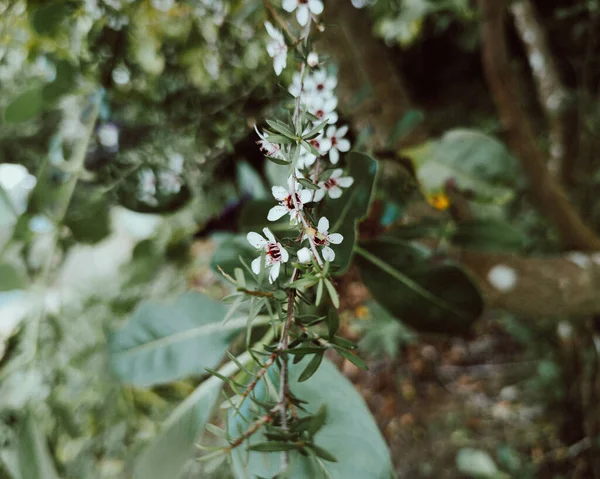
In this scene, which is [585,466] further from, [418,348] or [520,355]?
[418,348]

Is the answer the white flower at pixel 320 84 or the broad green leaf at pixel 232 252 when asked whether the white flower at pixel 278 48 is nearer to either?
the white flower at pixel 320 84

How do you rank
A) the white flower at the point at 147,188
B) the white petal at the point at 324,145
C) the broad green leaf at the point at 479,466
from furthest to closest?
the broad green leaf at the point at 479,466 < the white flower at the point at 147,188 < the white petal at the point at 324,145

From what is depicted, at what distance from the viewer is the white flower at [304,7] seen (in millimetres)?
294

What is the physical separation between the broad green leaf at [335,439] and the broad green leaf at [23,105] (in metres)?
0.43

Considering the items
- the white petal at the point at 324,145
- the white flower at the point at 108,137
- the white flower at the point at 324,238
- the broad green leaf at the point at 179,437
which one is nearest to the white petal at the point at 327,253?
the white flower at the point at 324,238

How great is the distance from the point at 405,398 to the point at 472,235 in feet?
3.61

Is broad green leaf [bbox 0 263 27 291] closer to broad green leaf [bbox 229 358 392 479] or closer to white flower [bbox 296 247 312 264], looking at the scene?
broad green leaf [bbox 229 358 392 479]

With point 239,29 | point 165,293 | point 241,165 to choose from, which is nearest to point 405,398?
point 165,293

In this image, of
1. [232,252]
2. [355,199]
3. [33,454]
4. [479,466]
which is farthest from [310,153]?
[479,466]

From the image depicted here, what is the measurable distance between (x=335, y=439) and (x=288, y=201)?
0.68ft

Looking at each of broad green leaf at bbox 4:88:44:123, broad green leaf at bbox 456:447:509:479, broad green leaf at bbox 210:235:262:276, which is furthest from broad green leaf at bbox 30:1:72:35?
broad green leaf at bbox 456:447:509:479

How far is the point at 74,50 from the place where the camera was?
1.92 ft

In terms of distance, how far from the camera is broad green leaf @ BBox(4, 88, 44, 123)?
0.53 meters

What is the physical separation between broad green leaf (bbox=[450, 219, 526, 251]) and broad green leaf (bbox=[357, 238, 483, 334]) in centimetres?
10
